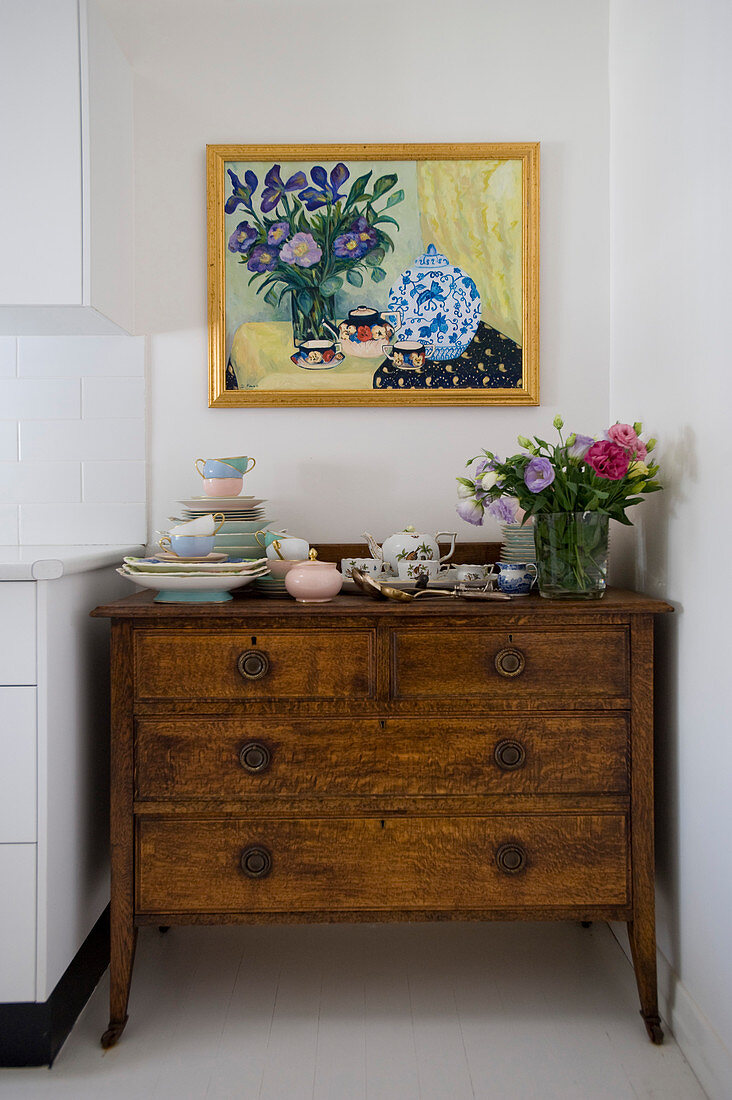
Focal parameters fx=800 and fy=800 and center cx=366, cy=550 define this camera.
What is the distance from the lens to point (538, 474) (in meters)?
1.68

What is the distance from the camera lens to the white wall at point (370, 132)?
7.02 ft

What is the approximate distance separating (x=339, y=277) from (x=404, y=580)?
2.85 ft

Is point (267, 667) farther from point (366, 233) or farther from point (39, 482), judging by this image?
point (366, 233)

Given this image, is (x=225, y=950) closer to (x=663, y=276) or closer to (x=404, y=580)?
(x=404, y=580)

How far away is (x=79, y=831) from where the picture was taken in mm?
1754

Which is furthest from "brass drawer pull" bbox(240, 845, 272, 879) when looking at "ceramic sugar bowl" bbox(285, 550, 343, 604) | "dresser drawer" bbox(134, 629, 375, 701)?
"ceramic sugar bowl" bbox(285, 550, 343, 604)

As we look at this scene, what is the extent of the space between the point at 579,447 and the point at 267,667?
2.67 ft

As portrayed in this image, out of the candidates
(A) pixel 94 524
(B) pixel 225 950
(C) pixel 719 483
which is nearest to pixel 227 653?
(A) pixel 94 524

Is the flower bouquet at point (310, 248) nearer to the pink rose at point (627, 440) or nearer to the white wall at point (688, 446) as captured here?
the white wall at point (688, 446)

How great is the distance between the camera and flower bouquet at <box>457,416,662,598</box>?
1688mm

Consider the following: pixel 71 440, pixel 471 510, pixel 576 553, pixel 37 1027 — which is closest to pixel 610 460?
pixel 576 553

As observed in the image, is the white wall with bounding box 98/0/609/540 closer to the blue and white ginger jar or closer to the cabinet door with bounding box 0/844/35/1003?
the blue and white ginger jar

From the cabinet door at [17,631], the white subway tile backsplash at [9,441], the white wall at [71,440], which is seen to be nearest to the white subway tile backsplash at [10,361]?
the white wall at [71,440]

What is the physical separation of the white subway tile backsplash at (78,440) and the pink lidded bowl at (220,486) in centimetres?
32
